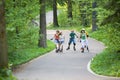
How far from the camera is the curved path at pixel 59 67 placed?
61.0ft

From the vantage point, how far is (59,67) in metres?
21.8

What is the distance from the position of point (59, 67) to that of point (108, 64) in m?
2.62

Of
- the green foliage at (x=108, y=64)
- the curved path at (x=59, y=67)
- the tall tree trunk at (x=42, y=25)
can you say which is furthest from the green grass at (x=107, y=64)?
the tall tree trunk at (x=42, y=25)

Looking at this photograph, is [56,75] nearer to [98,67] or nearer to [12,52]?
[98,67]

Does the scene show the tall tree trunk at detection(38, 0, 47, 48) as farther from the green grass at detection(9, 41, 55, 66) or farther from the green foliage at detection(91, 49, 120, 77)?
the green foliage at detection(91, 49, 120, 77)

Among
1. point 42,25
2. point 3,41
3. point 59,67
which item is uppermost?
point 3,41

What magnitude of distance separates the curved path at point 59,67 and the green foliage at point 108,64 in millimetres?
500

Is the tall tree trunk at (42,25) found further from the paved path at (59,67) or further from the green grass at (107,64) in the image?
the green grass at (107,64)

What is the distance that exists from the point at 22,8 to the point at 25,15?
455 millimetres

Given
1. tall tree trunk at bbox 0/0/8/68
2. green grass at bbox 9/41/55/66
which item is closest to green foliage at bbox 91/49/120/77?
green grass at bbox 9/41/55/66

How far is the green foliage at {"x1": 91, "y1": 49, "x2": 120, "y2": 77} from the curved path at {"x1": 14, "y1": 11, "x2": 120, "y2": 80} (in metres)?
0.50

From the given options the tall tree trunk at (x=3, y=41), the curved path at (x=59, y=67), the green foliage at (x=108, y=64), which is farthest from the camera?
the green foliage at (x=108, y=64)

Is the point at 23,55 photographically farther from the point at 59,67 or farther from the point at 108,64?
the point at 108,64

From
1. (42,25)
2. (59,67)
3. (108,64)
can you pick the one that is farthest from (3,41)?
(42,25)
